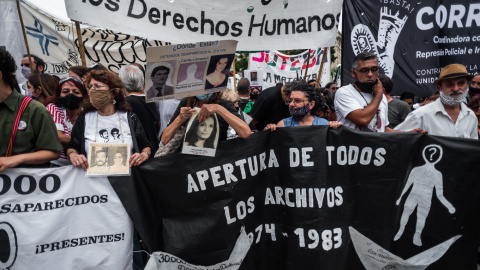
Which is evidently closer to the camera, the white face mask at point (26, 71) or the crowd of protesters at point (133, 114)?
the crowd of protesters at point (133, 114)

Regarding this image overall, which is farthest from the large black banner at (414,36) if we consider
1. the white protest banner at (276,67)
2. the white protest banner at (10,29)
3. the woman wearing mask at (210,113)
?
the white protest banner at (276,67)

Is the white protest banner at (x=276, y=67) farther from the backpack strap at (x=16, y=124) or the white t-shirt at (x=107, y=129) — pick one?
the backpack strap at (x=16, y=124)

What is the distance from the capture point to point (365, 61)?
4.18 meters

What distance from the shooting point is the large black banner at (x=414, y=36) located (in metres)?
5.43

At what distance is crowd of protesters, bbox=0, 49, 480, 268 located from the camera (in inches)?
121

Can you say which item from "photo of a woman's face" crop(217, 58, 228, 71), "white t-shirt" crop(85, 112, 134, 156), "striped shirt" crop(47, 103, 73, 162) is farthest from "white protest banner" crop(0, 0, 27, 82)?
"photo of a woman's face" crop(217, 58, 228, 71)

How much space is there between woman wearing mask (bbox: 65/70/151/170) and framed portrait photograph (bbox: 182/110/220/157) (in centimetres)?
35

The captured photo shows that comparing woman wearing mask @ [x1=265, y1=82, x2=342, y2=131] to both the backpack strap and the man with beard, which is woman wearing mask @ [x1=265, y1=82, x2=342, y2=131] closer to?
the man with beard

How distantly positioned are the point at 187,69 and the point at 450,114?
268 cm

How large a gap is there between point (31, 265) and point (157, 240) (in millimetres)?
900

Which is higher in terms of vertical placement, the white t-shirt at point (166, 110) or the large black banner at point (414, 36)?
the large black banner at point (414, 36)

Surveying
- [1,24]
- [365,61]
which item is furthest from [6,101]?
[1,24]

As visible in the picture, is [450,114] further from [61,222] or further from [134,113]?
[61,222]

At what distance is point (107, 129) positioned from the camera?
350 cm
